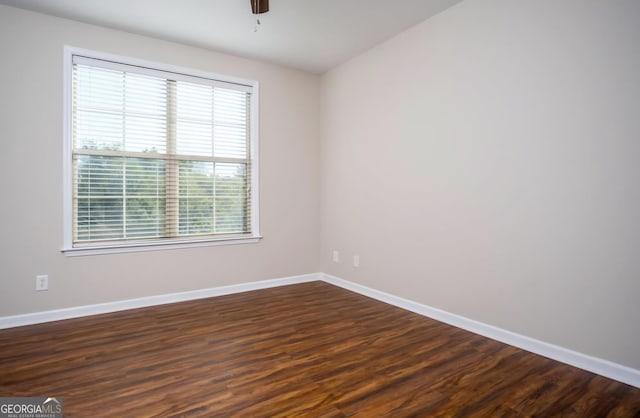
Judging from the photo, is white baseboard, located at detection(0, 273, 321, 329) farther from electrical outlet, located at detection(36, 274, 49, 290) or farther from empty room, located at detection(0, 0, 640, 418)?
electrical outlet, located at detection(36, 274, 49, 290)

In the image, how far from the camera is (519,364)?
2.37 m

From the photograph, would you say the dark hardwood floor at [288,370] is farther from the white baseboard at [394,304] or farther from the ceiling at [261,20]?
the ceiling at [261,20]

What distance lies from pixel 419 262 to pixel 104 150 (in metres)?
3.29

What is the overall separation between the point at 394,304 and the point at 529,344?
4.45ft

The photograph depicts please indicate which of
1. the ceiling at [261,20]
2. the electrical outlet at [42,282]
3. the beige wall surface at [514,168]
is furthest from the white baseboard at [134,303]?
the ceiling at [261,20]

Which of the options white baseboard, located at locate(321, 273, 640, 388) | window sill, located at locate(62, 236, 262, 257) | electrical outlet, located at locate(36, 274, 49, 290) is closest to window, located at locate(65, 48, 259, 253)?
window sill, located at locate(62, 236, 262, 257)

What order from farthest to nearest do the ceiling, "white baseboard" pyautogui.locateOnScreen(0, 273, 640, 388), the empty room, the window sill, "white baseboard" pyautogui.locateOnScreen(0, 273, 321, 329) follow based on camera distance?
the window sill < "white baseboard" pyautogui.locateOnScreen(0, 273, 321, 329) < the ceiling < "white baseboard" pyautogui.locateOnScreen(0, 273, 640, 388) < the empty room

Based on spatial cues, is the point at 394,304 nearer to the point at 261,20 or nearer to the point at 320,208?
the point at 320,208

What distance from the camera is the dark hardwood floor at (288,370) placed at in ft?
6.18

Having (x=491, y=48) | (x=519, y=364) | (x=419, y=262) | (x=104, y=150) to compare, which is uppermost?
(x=491, y=48)

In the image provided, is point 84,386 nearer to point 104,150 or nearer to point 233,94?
point 104,150

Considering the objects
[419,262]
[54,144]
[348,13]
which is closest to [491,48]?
[348,13]

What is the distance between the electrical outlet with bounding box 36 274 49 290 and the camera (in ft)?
10.3

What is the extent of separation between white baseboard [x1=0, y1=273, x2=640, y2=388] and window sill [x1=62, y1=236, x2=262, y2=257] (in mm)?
503
